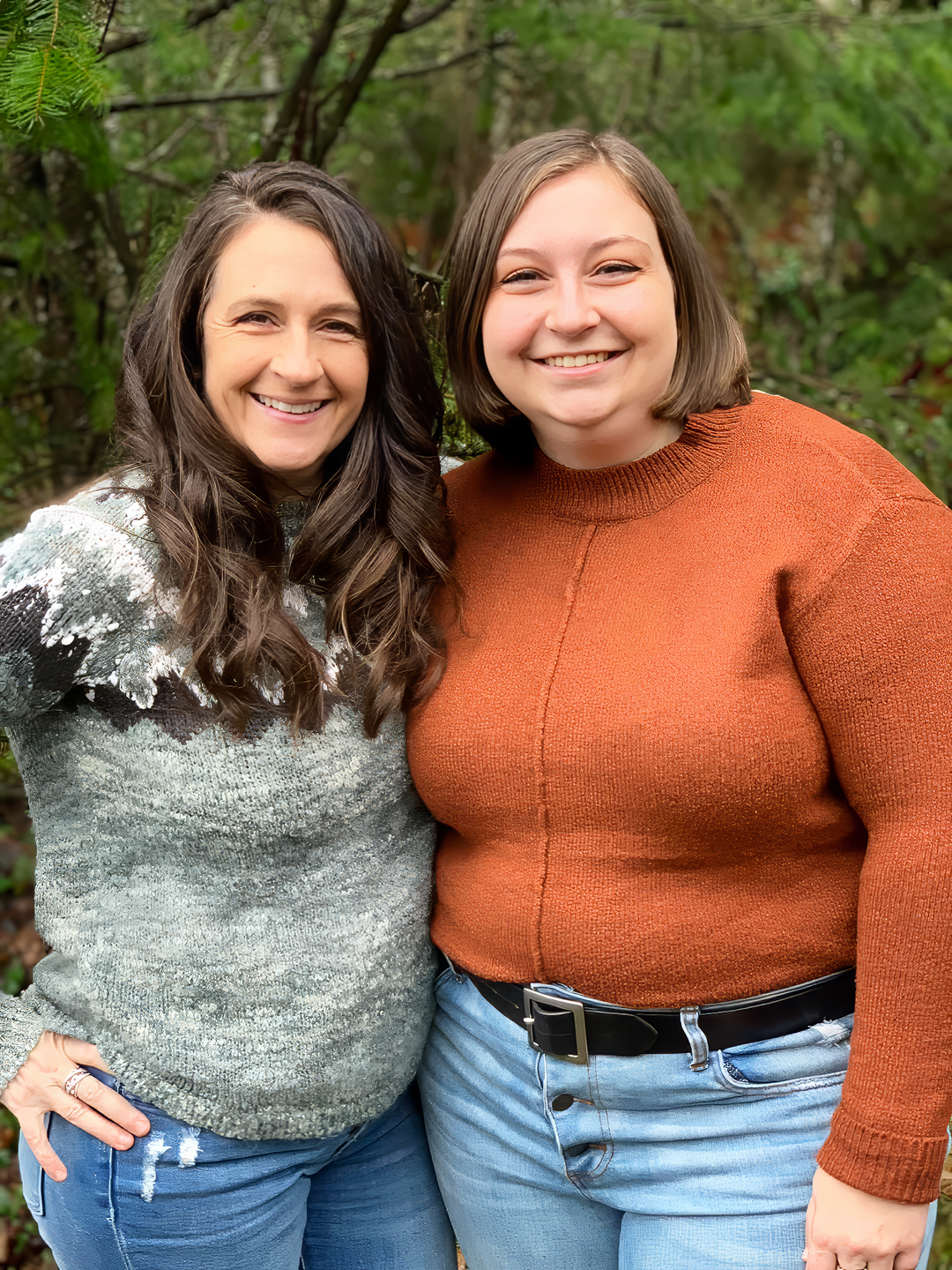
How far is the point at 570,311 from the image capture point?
164 cm

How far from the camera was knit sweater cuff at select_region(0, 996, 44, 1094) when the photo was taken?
5.54 feet

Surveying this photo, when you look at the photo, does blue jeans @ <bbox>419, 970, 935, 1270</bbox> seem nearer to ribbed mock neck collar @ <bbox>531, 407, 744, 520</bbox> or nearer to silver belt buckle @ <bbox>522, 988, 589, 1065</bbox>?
silver belt buckle @ <bbox>522, 988, 589, 1065</bbox>

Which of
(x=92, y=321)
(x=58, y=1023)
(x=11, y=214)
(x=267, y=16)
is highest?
(x=267, y=16)

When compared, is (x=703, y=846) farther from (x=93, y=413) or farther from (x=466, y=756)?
(x=93, y=413)

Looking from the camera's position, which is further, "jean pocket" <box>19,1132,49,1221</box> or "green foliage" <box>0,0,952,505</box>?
"green foliage" <box>0,0,952,505</box>

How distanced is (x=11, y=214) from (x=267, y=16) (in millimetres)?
1309

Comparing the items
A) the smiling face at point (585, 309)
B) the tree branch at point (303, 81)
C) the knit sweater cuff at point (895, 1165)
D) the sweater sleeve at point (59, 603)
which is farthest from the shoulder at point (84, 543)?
the tree branch at point (303, 81)

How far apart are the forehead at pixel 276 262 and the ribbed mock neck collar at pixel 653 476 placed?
0.50 metres

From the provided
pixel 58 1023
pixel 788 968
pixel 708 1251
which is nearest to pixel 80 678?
pixel 58 1023

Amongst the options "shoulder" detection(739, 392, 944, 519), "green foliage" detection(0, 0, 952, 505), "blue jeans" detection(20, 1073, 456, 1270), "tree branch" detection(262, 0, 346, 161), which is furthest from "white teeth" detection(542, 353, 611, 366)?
"tree branch" detection(262, 0, 346, 161)

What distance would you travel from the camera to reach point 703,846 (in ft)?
5.21

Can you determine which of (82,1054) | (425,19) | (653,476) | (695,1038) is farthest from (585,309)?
(425,19)

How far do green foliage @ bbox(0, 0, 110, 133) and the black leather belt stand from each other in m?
1.57

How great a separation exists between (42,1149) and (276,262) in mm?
1404
